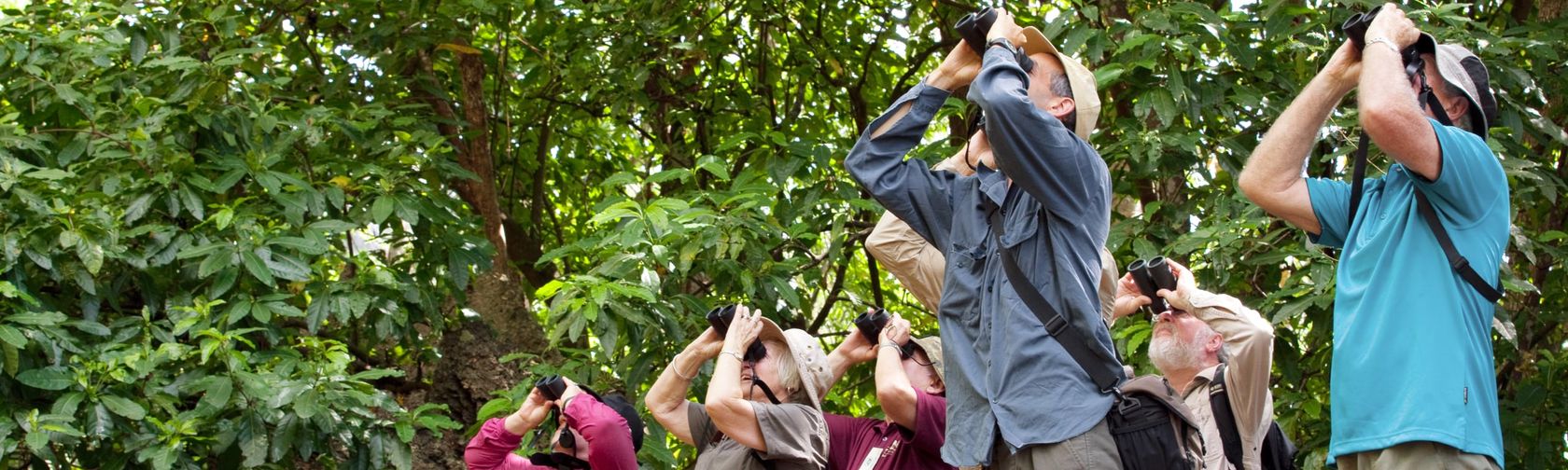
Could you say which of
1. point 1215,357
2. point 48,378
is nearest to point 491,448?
point 48,378

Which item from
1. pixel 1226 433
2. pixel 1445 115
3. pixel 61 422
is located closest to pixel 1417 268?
pixel 1445 115

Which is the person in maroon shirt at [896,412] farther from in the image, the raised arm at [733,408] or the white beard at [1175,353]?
the white beard at [1175,353]

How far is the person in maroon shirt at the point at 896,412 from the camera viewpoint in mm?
4305

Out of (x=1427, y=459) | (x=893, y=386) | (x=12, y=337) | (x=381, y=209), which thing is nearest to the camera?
(x=1427, y=459)

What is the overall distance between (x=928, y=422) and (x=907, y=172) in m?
1.10

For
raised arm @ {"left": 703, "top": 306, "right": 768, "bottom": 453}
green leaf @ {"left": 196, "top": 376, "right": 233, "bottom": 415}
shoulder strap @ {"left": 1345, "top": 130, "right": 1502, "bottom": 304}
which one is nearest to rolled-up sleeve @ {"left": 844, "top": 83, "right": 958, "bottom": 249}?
shoulder strap @ {"left": 1345, "top": 130, "right": 1502, "bottom": 304}

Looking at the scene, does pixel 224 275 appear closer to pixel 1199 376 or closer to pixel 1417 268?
pixel 1199 376

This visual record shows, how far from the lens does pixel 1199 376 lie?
421cm

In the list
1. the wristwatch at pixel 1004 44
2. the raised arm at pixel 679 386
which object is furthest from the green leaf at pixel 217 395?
the wristwatch at pixel 1004 44

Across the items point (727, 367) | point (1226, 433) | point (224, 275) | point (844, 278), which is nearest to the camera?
point (1226, 433)

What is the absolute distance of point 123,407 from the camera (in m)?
5.65

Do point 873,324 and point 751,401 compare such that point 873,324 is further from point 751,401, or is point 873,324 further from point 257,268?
point 257,268

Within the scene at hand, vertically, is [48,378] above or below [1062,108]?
below

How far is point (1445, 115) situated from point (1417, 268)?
0.34 meters
